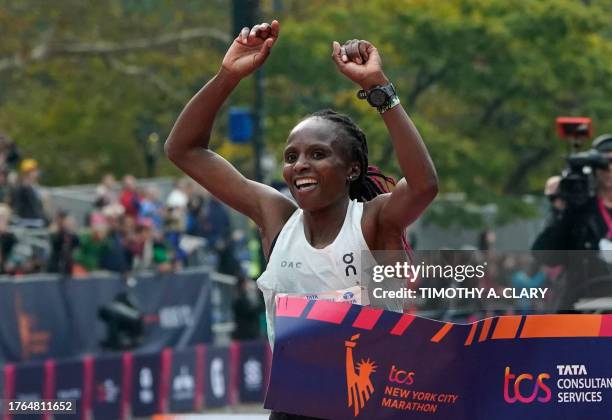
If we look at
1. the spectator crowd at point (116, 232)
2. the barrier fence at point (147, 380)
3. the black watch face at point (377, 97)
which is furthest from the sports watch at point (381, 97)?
the spectator crowd at point (116, 232)

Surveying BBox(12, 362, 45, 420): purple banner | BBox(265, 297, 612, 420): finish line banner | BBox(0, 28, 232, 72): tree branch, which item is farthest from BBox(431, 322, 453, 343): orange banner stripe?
BBox(0, 28, 232, 72): tree branch

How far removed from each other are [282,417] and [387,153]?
17.3m

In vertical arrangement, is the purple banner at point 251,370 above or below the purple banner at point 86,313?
below

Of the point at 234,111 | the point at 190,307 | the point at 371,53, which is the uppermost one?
the point at 371,53

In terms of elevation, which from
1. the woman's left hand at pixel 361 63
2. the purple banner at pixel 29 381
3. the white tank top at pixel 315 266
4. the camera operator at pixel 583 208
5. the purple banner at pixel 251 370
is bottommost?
the purple banner at pixel 251 370

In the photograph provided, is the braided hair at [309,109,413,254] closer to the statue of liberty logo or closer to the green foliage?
the statue of liberty logo

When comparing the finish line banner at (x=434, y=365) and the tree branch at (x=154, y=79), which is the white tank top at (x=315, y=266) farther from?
the tree branch at (x=154, y=79)

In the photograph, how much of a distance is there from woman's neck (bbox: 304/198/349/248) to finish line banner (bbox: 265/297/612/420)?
1.76ft

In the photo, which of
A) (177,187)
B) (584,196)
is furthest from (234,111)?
(584,196)

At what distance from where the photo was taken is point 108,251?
16.9 metres

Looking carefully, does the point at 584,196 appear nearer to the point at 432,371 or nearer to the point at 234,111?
the point at 432,371

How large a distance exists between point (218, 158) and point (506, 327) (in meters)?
1.37

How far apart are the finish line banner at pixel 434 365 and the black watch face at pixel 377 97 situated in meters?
0.66

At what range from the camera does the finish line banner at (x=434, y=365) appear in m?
4.53
